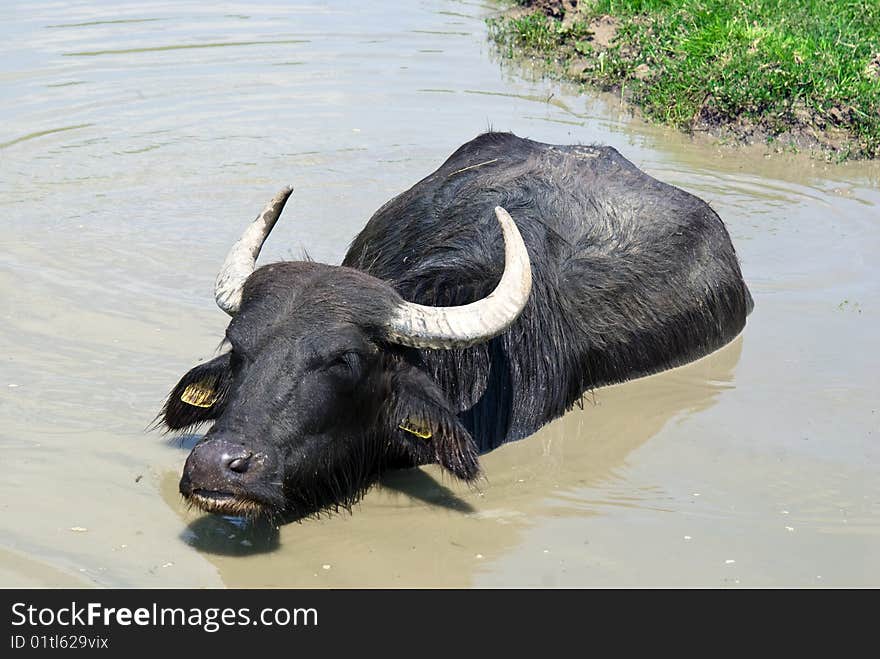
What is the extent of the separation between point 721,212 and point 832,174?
1.32 metres

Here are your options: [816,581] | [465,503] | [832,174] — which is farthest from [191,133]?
[816,581]

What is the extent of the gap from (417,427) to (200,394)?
0.88 meters

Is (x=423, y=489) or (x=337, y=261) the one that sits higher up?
(x=423, y=489)

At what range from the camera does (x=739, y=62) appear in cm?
1033

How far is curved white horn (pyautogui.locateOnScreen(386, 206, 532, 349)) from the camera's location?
4711 millimetres

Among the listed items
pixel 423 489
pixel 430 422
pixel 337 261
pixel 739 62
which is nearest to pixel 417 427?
pixel 430 422

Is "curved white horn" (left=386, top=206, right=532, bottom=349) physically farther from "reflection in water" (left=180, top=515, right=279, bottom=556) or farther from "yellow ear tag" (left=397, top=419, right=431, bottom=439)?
"reflection in water" (left=180, top=515, right=279, bottom=556)

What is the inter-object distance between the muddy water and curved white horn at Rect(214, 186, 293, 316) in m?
0.74

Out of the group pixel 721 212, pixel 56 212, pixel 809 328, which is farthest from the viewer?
pixel 721 212

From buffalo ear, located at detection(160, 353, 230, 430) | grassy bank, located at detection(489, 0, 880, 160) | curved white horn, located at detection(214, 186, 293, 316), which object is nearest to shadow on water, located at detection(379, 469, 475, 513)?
buffalo ear, located at detection(160, 353, 230, 430)

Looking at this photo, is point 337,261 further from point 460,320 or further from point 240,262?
point 460,320

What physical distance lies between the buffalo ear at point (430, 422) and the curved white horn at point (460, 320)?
8.6 inches

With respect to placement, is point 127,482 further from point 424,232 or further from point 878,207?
point 878,207

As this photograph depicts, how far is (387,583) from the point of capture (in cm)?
448
